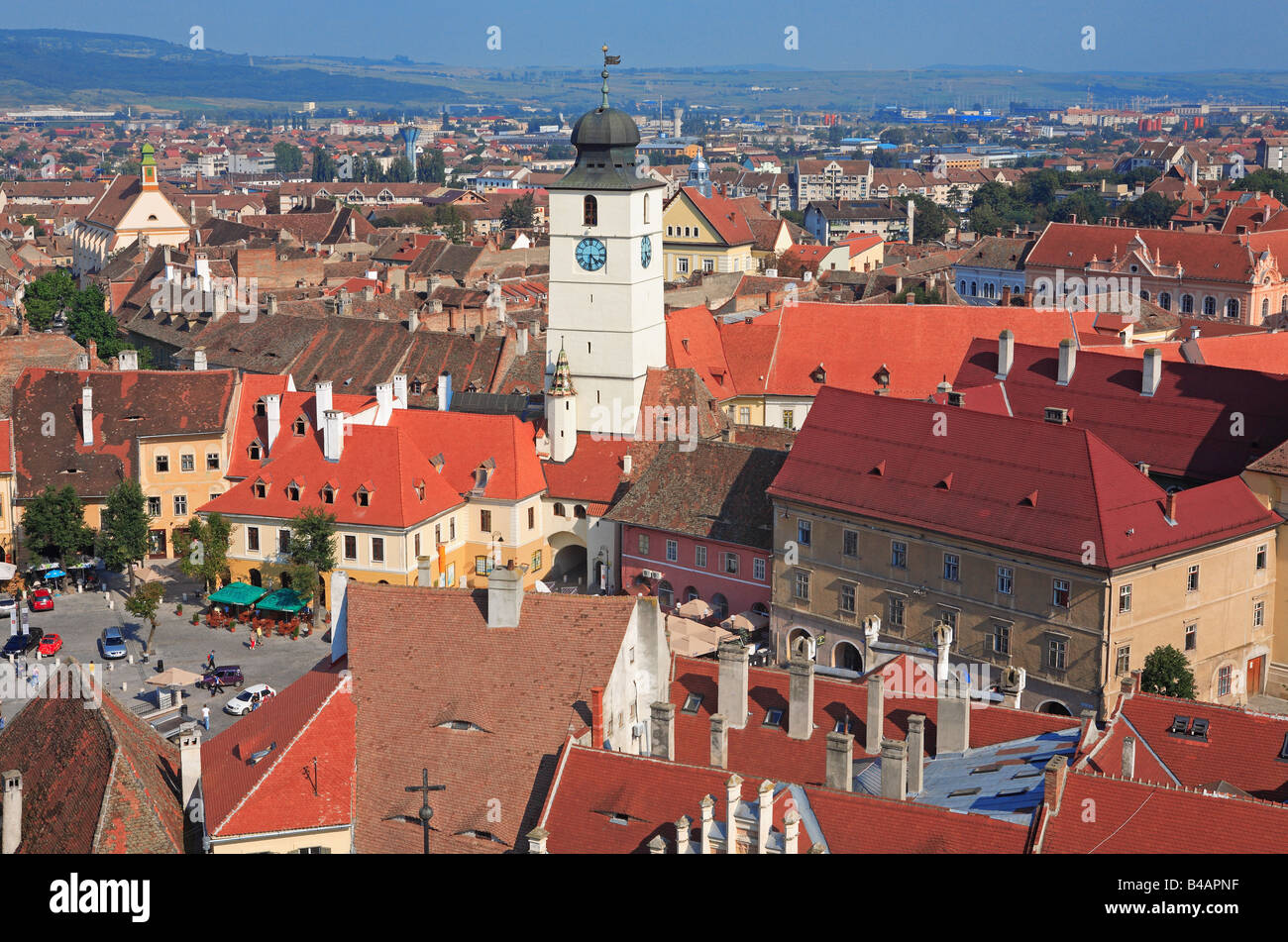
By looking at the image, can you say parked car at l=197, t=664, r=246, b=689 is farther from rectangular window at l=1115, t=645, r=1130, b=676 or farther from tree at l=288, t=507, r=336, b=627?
rectangular window at l=1115, t=645, r=1130, b=676

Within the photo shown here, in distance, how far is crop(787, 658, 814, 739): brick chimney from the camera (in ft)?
117

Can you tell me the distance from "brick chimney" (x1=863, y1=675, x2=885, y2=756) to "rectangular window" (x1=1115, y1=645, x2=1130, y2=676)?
12.8 metres

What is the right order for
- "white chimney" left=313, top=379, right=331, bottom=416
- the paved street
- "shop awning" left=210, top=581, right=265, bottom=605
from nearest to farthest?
the paved street < "shop awning" left=210, top=581, right=265, bottom=605 < "white chimney" left=313, top=379, right=331, bottom=416

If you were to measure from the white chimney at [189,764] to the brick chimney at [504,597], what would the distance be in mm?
6185

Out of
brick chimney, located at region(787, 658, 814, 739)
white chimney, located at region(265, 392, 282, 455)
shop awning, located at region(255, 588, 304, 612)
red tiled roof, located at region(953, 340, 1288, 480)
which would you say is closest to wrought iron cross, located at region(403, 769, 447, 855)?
brick chimney, located at region(787, 658, 814, 739)

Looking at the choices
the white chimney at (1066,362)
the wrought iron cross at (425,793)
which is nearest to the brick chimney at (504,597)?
the wrought iron cross at (425,793)

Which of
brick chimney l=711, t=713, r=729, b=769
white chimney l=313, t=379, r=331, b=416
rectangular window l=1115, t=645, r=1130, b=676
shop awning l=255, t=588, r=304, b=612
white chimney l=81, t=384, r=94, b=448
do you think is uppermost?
white chimney l=313, t=379, r=331, b=416

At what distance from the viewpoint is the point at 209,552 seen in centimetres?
5844

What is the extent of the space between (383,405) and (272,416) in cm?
464

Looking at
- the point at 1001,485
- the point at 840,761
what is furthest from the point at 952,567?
the point at 840,761

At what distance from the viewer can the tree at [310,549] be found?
2249 inches

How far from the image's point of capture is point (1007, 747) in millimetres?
34031

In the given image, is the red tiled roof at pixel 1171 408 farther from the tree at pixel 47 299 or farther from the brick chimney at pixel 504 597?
the tree at pixel 47 299
